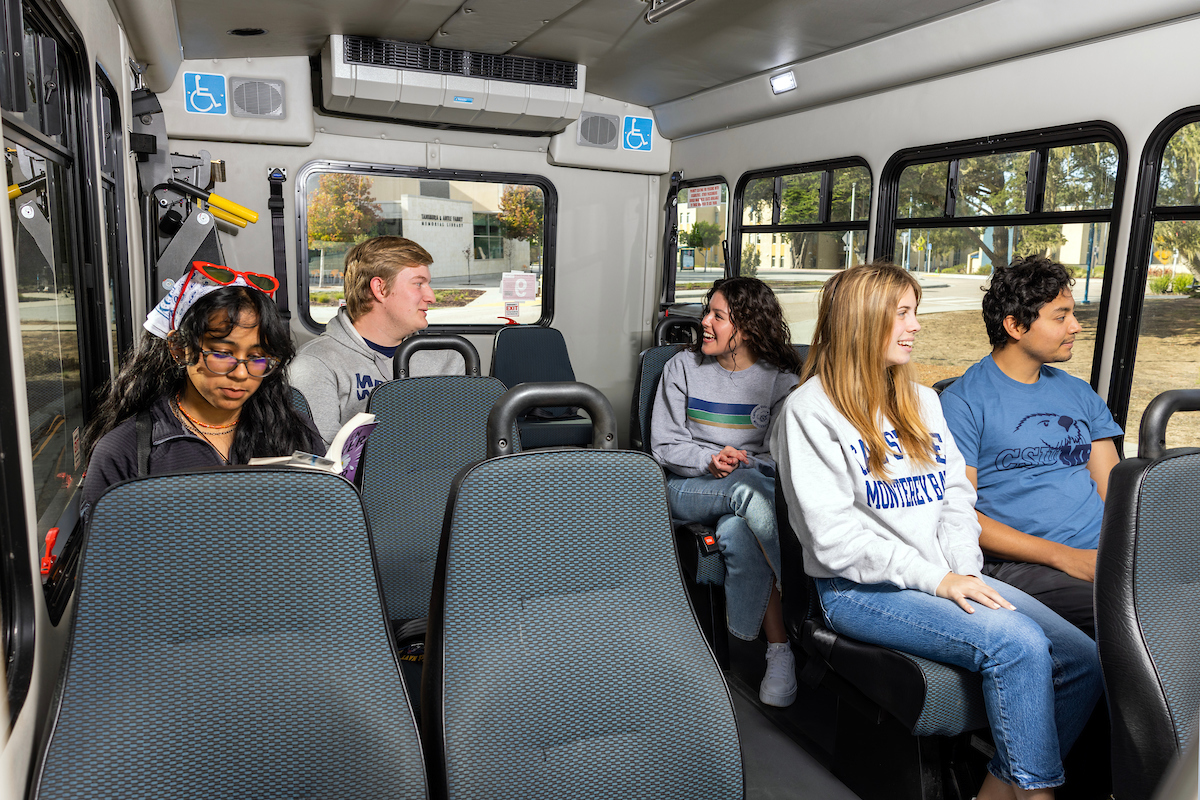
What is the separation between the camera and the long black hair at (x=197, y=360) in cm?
177

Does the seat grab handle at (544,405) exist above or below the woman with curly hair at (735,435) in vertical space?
above

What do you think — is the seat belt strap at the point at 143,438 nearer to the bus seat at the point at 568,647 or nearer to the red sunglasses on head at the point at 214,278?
the red sunglasses on head at the point at 214,278

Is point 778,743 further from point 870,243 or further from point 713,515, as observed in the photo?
point 870,243

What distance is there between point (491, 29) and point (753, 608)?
10.8ft

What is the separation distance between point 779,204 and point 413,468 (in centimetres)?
342

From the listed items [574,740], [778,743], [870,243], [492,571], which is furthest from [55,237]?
[870,243]

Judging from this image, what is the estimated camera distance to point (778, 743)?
2.50 m

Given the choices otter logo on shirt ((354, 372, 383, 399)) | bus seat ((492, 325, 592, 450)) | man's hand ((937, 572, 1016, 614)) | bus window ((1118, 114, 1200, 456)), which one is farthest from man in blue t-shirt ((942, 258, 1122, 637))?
bus seat ((492, 325, 592, 450))

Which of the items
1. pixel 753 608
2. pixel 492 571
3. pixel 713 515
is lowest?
pixel 753 608

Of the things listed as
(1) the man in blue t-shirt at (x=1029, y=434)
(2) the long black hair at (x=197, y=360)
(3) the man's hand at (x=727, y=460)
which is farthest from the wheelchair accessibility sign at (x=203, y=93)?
(1) the man in blue t-shirt at (x=1029, y=434)

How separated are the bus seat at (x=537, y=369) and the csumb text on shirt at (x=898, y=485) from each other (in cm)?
273

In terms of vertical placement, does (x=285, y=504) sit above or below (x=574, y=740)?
above

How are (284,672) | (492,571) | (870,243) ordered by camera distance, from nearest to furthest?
(284,672) → (492,571) → (870,243)

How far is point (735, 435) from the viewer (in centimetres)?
305
